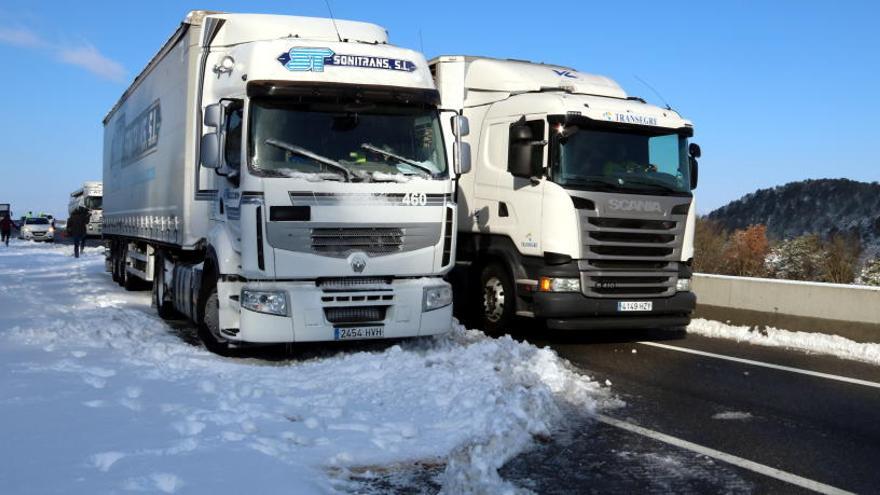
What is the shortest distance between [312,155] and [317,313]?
1.60 m

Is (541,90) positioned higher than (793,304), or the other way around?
(541,90)

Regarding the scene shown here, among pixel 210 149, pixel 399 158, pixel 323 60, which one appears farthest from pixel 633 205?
pixel 210 149

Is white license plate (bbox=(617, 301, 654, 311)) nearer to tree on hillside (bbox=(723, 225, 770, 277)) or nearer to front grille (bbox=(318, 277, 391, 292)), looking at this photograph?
front grille (bbox=(318, 277, 391, 292))

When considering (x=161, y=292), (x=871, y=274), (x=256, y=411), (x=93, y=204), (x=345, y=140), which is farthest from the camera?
(x=93, y=204)

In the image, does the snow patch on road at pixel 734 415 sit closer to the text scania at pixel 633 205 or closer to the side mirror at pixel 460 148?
the text scania at pixel 633 205

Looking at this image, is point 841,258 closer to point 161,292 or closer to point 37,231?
point 161,292

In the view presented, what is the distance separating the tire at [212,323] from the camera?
860 centimetres

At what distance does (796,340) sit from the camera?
1066cm

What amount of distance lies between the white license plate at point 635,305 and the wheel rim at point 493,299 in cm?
168

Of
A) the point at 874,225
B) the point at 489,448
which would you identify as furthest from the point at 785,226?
the point at 489,448

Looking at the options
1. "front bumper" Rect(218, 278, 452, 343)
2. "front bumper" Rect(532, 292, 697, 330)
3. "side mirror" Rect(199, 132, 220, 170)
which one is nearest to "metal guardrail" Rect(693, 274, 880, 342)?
"front bumper" Rect(532, 292, 697, 330)

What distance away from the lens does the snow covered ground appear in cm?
448

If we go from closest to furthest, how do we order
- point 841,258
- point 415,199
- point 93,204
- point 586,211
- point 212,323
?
1. point 415,199
2. point 212,323
3. point 586,211
4. point 841,258
5. point 93,204

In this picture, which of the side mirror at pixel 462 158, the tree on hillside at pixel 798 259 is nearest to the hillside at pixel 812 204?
the tree on hillside at pixel 798 259
